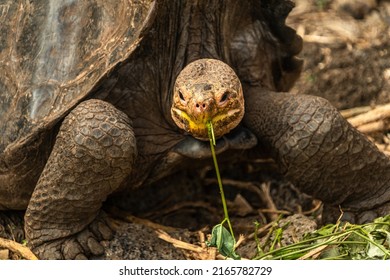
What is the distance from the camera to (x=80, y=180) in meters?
4.66

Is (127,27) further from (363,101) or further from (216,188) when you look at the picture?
(363,101)

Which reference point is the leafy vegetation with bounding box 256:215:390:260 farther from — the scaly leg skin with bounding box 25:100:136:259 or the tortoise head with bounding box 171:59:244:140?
the scaly leg skin with bounding box 25:100:136:259

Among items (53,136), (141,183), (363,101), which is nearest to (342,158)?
(141,183)

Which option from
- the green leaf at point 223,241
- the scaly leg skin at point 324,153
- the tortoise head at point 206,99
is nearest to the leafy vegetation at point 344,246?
the green leaf at point 223,241

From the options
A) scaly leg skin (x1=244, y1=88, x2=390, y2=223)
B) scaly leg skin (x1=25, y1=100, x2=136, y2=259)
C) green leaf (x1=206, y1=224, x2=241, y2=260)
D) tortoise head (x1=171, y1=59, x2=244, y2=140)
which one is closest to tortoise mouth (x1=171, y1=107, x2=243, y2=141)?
tortoise head (x1=171, y1=59, x2=244, y2=140)

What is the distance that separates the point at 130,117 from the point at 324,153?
985 mm

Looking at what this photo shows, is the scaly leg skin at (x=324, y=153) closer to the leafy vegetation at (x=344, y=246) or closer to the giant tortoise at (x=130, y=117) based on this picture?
the giant tortoise at (x=130, y=117)

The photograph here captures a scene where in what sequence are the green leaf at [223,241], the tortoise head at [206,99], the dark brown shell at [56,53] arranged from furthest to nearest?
the dark brown shell at [56,53]
the tortoise head at [206,99]
the green leaf at [223,241]

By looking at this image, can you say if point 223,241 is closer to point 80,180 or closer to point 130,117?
point 80,180

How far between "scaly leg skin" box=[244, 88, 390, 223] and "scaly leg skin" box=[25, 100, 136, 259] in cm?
76

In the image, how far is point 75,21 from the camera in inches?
195

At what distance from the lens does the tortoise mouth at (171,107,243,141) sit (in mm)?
4426

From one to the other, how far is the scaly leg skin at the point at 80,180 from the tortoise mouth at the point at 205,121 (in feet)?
0.82

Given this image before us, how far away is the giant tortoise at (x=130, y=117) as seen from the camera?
4.60 m
